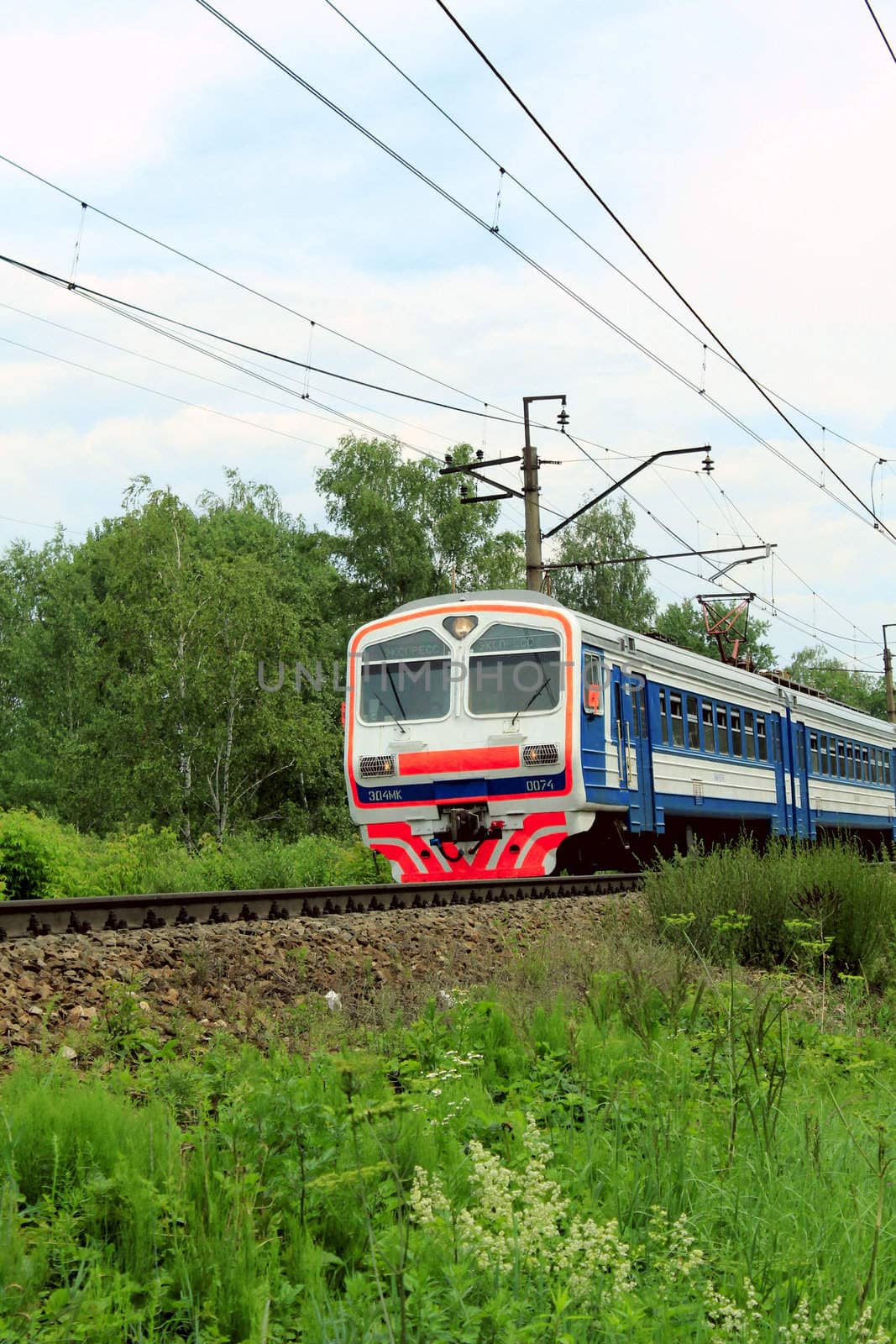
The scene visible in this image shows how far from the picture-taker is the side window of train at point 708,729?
1786cm

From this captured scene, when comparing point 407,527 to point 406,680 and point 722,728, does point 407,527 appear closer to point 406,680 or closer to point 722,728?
point 722,728

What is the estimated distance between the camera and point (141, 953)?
279 inches

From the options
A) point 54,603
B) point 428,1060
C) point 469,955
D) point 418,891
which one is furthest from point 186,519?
point 428,1060

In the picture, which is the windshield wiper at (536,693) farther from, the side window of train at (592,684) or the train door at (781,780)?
the train door at (781,780)

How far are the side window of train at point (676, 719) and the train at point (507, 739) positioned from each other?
23 millimetres

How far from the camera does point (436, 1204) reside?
122 inches

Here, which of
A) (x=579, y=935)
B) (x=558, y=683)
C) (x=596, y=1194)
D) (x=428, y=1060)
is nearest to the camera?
(x=596, y=1194)

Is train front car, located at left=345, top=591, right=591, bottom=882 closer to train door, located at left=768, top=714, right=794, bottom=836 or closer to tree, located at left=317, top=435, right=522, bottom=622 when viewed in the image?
train door, located at left=768, top=714, right=794, bottom=836

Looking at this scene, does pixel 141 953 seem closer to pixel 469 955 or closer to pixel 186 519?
pixel 469 955

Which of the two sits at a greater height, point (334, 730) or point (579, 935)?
point (334, 730)

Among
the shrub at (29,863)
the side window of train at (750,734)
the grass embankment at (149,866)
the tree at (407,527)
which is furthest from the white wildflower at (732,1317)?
the tree at (407,527)

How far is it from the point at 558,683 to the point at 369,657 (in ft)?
7.73

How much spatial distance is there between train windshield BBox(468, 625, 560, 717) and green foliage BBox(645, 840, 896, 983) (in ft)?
13.2

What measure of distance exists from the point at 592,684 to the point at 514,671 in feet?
2.72
